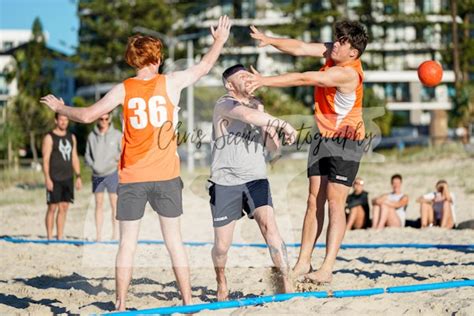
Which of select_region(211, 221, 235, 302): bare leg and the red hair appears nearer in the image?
the red hair

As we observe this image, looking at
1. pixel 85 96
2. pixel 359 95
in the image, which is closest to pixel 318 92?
pixel 359 95

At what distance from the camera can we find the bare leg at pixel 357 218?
41.9 feet

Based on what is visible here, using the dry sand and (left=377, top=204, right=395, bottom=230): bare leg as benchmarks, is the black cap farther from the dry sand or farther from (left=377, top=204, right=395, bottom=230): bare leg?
(left=377, top=204, right=395, bottom=230): bare leg

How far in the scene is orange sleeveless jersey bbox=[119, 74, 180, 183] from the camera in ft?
18.1

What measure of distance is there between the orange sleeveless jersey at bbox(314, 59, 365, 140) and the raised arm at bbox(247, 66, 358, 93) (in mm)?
148

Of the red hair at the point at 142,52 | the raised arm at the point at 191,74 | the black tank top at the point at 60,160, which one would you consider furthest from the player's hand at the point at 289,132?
the black tank top at the point at 60,160

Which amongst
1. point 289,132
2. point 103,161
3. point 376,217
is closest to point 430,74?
point 289,132

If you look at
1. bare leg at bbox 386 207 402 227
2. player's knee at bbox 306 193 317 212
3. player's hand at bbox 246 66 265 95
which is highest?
player's hand at bbox 246 66 265 95

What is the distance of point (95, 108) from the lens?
5.46 m

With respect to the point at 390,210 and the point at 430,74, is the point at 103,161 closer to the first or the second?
the point at 390,210

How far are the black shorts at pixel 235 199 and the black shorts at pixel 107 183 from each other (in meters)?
4.90

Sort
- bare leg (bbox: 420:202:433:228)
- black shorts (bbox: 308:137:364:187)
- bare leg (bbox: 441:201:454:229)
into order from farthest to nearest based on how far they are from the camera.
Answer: bare leg (bbox: 420:202:433:228)
bare leg (bbox: 441:201:454:229)
black shorts (bbox: 308:137:364:187)

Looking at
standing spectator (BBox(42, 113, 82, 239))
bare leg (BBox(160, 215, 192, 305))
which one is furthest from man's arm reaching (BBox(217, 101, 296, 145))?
standing spectator (BBox(42, 113, 82, 239))

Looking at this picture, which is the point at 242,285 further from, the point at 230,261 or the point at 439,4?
the point at 439,4
